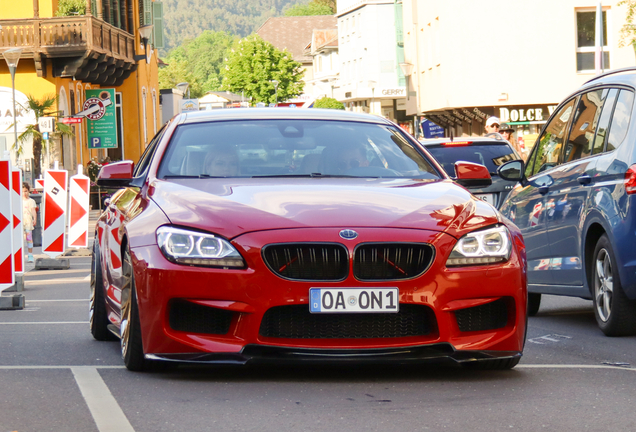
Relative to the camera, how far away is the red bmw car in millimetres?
5676

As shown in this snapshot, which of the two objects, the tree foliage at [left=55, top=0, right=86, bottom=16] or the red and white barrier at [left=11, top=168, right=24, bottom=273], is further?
the tree foliage at [left=55, top=0, right=86, bottom=16]

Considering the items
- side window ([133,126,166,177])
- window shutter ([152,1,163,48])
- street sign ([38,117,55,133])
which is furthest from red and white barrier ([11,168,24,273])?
window shutter ([152,1,163,48])

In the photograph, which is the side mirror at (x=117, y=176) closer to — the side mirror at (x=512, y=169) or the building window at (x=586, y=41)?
the side mirror at (x=512, y=169)

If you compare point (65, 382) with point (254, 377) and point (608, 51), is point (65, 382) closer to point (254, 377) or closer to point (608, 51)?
point (254, 377)

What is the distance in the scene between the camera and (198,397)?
5539 millimetres

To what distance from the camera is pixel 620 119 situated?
8.30 meters

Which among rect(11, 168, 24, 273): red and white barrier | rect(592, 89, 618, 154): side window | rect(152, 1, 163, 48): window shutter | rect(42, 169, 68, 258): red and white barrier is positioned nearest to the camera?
rect(592, 89, 618, 154): side window

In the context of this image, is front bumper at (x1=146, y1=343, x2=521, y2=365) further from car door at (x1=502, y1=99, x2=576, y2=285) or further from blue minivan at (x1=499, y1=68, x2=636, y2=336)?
car door at (x1=502, y1=99, x2=576, y2=285)

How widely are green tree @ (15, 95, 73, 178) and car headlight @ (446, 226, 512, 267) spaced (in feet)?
102

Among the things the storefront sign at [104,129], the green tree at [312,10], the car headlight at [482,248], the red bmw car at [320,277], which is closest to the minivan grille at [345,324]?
the red bmw car at [320,277]

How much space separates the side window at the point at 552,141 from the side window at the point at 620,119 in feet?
3.39

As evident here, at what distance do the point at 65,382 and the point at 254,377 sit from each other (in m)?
0.94

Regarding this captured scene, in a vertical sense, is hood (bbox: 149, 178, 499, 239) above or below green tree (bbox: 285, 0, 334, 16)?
below

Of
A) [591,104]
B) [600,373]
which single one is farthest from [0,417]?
[591,104]
